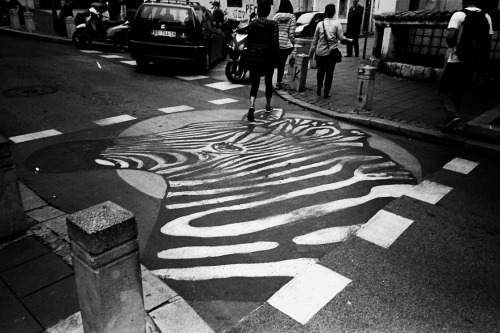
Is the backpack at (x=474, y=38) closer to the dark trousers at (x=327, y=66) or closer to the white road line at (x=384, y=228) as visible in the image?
the dark trousers at (x=327, y=66)

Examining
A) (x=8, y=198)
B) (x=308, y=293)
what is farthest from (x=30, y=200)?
(x=308, y=293)

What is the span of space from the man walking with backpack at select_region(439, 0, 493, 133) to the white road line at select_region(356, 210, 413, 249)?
10.6ft

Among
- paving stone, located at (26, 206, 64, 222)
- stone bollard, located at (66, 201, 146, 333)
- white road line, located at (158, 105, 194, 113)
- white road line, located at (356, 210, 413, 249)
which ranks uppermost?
stone bollard, located at (66, 201, 146, 333)

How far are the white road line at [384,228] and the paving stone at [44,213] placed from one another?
2.98 m

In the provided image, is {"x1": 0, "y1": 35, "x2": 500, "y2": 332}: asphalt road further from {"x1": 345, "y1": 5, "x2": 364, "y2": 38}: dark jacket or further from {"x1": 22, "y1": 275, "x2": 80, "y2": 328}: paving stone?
{"x1": 345, "y1": 5, "x2": 364, "y2": 38}: dark jacket

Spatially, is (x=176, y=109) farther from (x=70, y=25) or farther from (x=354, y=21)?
(x=70, y=25)

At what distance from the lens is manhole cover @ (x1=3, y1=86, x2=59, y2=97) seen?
348 inches

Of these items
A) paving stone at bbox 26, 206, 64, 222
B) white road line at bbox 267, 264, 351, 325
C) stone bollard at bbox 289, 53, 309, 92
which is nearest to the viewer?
white road line at bbox 267, 264, 351, 325

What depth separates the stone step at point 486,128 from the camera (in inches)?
246

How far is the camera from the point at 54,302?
2877 mm

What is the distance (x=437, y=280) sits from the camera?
326 cm

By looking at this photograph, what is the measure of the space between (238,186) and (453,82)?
4184mm

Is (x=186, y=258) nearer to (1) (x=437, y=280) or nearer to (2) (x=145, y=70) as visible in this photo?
(1) (x=437, y=280)

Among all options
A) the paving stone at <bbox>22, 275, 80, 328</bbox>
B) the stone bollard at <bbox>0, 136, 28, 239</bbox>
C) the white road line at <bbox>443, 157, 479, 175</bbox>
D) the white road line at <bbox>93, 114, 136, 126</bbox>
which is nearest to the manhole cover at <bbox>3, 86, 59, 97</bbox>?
the white road line at <bbox>93, 114, 136, 126</bbox>
